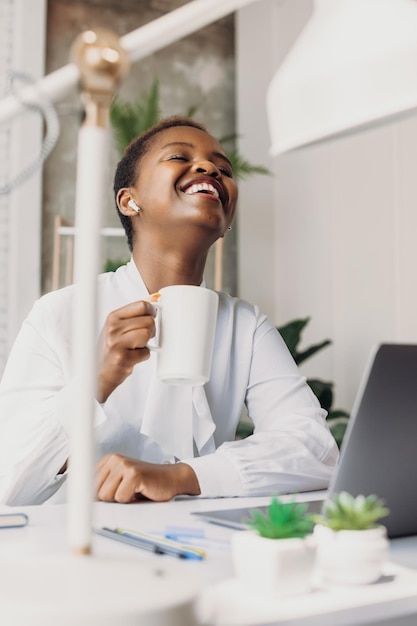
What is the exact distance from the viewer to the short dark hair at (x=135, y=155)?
1720 millimetres

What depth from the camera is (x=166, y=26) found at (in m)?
0.60

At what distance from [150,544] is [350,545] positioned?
193 mm

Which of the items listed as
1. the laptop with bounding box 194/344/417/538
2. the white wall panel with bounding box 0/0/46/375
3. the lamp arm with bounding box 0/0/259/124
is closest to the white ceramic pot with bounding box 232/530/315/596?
the laptop with bounding box 194/344/417/538

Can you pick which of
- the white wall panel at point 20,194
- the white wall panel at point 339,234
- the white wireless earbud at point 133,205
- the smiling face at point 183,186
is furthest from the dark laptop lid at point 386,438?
the white wall panel at point 20,194

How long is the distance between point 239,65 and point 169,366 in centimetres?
391

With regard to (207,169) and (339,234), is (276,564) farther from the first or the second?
(339,234)

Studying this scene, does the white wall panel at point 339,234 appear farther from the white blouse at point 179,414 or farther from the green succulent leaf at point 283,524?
the green succulent leaf at point 283,524

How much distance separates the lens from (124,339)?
116 cm

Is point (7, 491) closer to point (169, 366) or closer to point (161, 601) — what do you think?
point (169, 366)

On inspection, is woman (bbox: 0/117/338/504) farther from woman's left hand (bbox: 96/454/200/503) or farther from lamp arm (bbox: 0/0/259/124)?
lamp arm (bbox: 0/0/259/124)

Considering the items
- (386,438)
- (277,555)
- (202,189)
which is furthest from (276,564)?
(202,189)

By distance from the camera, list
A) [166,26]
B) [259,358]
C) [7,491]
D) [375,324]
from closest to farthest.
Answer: [166,26] < [7,491] < [259,358] < [375,324]

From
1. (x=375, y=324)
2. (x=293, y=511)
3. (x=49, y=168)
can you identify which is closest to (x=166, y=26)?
(x=293, y=511)

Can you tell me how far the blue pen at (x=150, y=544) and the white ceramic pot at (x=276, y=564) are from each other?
116mm
